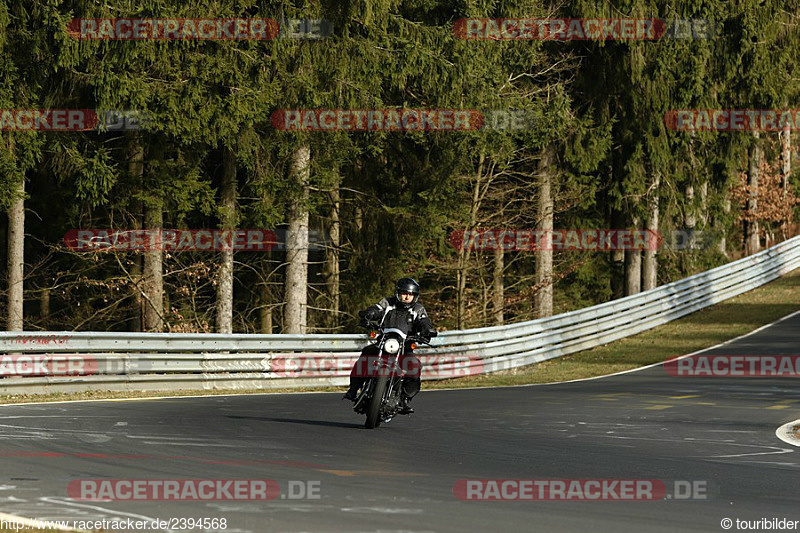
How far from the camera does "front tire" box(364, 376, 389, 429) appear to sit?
1296cm

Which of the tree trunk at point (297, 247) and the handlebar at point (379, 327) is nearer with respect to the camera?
the handlebar at point (379, 327)

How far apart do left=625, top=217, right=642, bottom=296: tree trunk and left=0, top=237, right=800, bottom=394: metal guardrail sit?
5.81m

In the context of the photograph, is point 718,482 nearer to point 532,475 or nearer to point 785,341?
point 532,475

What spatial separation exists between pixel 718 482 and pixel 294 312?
58.1ft

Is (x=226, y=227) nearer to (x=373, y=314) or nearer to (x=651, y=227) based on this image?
(x=373, y=314)

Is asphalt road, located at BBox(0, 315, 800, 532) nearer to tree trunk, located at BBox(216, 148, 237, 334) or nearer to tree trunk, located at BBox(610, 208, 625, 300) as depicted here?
tree trunk, located at BBox(216, 148, 237, 334)

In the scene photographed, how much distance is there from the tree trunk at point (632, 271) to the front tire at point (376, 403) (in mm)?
24564

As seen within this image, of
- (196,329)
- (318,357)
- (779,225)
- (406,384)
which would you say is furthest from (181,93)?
(779,225)

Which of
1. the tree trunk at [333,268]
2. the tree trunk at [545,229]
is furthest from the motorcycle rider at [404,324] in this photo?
the tree trunk at [545,229]

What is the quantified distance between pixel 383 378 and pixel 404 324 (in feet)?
2.44

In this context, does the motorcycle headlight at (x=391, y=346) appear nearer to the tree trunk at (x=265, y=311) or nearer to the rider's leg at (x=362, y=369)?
the rider's leg at (x=362, y=369)

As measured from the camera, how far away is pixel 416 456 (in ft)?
35.6

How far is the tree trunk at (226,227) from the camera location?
26.5 metres

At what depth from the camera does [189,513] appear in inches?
296
